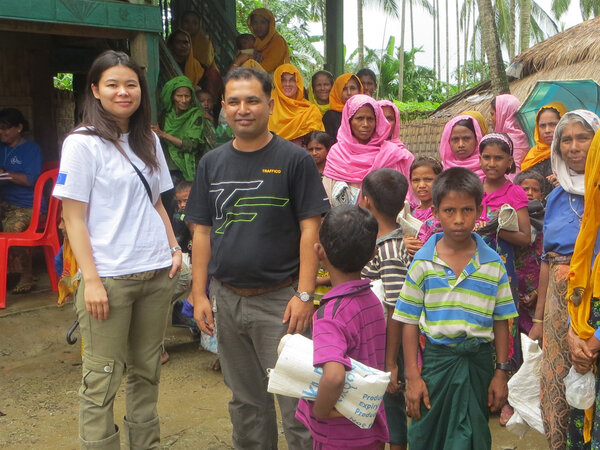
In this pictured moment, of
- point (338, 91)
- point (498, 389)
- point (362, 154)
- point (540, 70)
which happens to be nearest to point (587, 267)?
point (498, 389)

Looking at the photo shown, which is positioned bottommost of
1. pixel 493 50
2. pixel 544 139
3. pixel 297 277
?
pixel 297 277

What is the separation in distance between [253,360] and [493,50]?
24.8 ft

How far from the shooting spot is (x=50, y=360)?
4777 millimetres

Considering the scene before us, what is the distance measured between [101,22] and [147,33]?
39 cm

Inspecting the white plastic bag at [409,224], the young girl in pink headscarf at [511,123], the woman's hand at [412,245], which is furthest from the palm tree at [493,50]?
the woman's hand at [412,245]

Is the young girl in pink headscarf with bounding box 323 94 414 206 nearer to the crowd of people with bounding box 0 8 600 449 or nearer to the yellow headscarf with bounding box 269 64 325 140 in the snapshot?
the crowd of people with bounding box 0 8 600 449

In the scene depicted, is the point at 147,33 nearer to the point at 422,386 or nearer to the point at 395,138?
the point at 395,138

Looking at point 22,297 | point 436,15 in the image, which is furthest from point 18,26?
point 436,15

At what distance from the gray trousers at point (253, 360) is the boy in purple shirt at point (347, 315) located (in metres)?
0.38

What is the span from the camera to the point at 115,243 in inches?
102

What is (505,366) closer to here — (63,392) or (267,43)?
(63,392)

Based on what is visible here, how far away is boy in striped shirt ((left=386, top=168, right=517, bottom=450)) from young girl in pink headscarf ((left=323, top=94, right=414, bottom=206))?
4.67ft

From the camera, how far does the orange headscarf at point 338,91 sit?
19.4 feet

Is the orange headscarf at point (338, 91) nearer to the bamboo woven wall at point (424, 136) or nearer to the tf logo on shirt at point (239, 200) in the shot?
the bamboo woven wall at point (424, 136)
